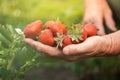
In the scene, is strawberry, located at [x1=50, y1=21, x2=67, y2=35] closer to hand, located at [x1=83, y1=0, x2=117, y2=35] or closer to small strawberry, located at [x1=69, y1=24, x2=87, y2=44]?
small strawberry, located at [x1=69, y1=24, x2=87, y2=44]

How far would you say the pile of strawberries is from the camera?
1.58 m

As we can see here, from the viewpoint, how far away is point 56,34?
161 cm

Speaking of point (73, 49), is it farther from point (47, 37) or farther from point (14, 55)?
point (14, 55)

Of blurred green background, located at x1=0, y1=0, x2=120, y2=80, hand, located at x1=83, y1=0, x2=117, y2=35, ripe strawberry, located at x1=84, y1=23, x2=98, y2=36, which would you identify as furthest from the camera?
blurred green background, located at x1=0, y1=0, x2=120, y2=80

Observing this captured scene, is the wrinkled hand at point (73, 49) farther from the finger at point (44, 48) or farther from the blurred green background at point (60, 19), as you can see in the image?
the blurred green background at point (60, 19)

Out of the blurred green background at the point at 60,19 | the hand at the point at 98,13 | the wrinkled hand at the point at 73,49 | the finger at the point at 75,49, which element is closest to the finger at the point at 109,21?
the hand at the point at 98,13

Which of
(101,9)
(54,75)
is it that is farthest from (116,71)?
(101,9)

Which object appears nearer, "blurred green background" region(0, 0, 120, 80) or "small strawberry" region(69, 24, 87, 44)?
"small strawberry" region(69, 24, 87, 44)

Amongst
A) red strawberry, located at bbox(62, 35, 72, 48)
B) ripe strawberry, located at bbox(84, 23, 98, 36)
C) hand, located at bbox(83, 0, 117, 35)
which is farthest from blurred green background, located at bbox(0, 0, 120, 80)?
red strawberry, located at bbox(62, 35, 72, 48)

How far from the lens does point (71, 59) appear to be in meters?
1.65

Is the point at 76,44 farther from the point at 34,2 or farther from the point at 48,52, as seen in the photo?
the point at 34,2

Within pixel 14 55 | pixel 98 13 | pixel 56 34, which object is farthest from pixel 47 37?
pixel 98 13

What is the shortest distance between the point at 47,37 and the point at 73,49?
0.13 metres

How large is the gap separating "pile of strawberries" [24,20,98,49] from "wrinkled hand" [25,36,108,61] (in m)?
0.03
